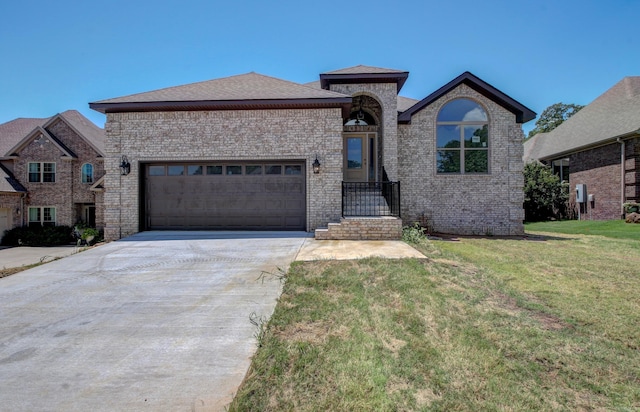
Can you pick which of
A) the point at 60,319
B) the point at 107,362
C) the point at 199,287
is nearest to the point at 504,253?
the point at 199,287

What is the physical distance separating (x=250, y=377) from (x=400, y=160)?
11.0 m

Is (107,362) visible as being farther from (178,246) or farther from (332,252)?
(178,246)

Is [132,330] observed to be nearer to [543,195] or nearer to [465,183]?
[465,183]

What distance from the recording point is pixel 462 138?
1246 cm

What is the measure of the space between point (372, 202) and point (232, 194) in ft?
16.3

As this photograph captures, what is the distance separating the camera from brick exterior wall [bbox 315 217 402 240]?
9219 millimetres

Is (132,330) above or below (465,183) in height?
below

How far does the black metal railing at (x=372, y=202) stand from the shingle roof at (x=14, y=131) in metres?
22.8

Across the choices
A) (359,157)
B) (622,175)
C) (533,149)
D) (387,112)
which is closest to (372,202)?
(359,157)

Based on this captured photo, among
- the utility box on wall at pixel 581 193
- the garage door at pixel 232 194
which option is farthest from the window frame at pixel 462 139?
the utility box on wall at pixel 581 193

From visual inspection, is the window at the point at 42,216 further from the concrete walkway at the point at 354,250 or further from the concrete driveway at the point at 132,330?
the concrete walkway at the point at 354,250

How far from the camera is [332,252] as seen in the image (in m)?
7.36

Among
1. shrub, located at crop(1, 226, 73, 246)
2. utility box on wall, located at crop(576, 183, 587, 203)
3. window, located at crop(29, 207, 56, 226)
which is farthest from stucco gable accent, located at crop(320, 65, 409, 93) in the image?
window, located at crop(29, 207, 56, 226)

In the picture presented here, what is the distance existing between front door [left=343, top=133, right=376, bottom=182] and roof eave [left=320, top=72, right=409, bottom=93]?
2.18 m
